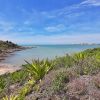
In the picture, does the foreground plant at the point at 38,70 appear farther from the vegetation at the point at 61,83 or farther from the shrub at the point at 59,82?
the shrub at the point at 59,82

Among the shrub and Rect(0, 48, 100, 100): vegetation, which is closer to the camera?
Rect(0, 48, 100, 100): vegetation

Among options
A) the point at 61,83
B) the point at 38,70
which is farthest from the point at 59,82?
the point at 38,70

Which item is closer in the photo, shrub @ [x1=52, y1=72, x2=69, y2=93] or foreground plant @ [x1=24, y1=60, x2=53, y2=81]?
shrub @ [x1=52, y1=72, x2=69, y2=93]

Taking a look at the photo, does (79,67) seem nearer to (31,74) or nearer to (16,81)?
(31,74)

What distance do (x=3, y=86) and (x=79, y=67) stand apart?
13.9 feet

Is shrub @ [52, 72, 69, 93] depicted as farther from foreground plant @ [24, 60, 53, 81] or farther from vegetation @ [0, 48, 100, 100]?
foreground plant @ [24, 60, 53, 81]

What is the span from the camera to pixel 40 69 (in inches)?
514

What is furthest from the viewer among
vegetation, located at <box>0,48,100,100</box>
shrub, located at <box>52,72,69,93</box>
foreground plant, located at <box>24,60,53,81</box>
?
foreground plant, located at <box>24,60,53,81</box>

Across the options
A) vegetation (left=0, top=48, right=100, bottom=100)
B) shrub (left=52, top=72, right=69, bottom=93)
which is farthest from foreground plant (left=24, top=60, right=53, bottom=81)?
shrub (left=52, top=72, right=69, bottom=93)

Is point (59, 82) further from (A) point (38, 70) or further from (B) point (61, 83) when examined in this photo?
(A) point (38, 70)

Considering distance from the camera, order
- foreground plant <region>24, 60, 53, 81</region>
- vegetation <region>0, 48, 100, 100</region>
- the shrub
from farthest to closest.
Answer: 1. foreground plant <region>24, 60, 53, 81</region>
2. the shrub
3. vegetation <region>0, 48, 100, 100</region>

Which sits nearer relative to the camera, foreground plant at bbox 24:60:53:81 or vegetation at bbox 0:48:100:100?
vegetation at bbox 0:48:100:100

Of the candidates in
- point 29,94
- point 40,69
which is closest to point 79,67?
point 40,69

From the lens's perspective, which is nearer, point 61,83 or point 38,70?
point 61,83
